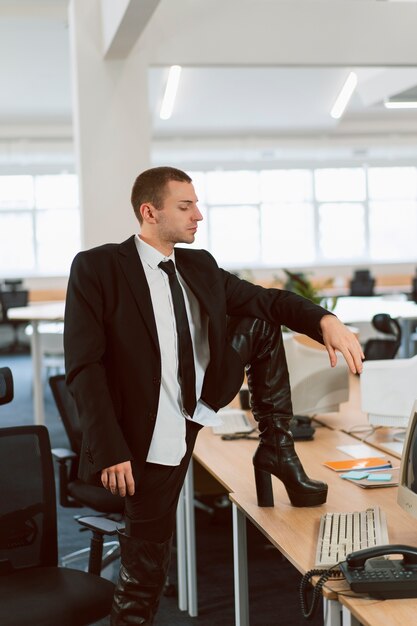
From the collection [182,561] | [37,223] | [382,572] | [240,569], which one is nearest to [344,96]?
[37,223]

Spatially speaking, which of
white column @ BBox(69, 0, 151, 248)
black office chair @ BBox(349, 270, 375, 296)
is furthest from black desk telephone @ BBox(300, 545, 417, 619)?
black office chair @ BBox(349, 270, 375, 296)

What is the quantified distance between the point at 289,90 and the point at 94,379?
10.6 metres

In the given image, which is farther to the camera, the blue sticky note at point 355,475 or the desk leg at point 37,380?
the desk leg at point 37,380

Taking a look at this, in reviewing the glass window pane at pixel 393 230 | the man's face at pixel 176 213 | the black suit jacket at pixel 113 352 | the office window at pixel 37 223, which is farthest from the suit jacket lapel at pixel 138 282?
the glass window pane at pixel 393 230

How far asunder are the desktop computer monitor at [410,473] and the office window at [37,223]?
43.8ft

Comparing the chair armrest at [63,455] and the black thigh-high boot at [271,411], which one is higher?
the black thigh-high boot at [271,411]

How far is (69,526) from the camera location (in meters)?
4.80

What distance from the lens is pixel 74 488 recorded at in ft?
12.4

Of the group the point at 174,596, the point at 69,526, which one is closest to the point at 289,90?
the point at 69,526

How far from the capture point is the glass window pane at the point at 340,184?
16.2 metres

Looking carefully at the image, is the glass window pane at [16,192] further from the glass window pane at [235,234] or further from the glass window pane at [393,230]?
the glass window pane at [393,230]

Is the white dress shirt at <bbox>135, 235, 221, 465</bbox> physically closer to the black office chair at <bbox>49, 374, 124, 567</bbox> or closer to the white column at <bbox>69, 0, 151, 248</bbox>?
the black office chair at <bbox>49, 374, 124, 567</bbox>

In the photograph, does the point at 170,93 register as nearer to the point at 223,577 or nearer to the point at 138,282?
the point at 223,577

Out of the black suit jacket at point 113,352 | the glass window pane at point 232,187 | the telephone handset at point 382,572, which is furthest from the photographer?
the glass window pane at point 232,187
